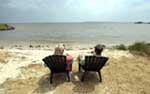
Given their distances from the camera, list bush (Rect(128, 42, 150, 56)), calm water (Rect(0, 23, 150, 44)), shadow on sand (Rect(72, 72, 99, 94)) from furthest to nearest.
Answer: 1. calm water (Rect(0, 23, 150, 44))
2. bush (Rect(128, 42, 150, 56))
3. shadow on sand (Rect(72, 72, 99, 94))

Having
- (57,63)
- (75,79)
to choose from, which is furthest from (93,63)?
(57,63)

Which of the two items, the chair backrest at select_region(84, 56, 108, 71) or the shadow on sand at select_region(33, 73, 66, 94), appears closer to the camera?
the shadow on sand at select_region(33, 73, 66, 94)

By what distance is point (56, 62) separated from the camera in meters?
6.57

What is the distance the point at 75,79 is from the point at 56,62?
0.78 meters

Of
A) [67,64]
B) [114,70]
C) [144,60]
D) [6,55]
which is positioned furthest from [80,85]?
[6,55]

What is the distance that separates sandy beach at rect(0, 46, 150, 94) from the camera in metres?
6.29

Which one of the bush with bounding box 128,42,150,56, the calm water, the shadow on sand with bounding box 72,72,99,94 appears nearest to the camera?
the shadow on sand with bounding box 72,72,99,94

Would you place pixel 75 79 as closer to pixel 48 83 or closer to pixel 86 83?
pixel 86 83

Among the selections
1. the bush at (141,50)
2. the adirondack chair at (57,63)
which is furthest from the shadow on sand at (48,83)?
the bush at (141,50)

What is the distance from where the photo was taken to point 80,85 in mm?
6570

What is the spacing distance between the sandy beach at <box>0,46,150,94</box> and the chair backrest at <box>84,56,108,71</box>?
1.35 ft

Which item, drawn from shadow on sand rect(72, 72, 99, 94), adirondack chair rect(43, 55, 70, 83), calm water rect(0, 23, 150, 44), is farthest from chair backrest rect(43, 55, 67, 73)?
calm water rect(0, 23, 150, 44)

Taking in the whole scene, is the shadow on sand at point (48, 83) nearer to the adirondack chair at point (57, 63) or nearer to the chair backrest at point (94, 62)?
the adirondack chair at point (57, 63)

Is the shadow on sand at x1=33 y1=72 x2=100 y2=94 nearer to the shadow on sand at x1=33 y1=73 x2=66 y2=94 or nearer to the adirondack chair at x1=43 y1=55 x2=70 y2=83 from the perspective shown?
the shadow on sand at x1=33 y1=73 x2=66 y2=94
